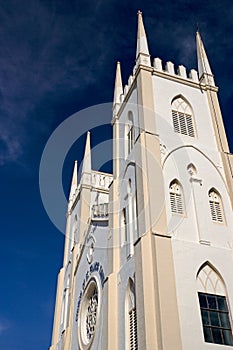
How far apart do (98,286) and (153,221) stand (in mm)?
6063

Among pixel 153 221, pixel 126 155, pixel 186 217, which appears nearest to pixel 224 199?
pixel 186 217

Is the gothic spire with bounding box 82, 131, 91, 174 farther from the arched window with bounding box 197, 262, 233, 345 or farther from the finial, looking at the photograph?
the arched window with bounding box 197, 262, 233, 345

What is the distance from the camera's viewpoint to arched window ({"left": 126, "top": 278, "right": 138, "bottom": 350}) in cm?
1323

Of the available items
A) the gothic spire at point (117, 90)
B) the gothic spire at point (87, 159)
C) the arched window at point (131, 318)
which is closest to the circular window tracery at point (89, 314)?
the arched window at point (131, 318)

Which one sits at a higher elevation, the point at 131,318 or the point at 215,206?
the point at 215,206

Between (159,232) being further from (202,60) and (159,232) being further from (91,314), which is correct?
(202,60)

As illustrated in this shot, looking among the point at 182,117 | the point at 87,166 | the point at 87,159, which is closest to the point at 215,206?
the point at 182,117

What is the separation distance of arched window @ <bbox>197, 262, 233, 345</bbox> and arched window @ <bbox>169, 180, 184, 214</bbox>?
2.35 meters

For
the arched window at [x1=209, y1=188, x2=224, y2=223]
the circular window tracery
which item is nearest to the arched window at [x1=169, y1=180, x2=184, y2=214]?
the arched window at [x1=209, y1=188, x2=224, y2=223]

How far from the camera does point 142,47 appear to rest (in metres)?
20.6

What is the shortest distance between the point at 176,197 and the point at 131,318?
189 inches

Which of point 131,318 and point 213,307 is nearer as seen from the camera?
point 213,307

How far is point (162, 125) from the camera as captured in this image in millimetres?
17609

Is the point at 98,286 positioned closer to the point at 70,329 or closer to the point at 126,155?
the point at 70,329
